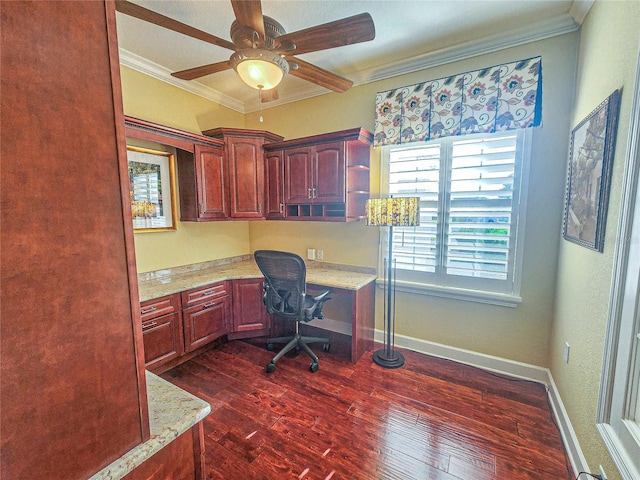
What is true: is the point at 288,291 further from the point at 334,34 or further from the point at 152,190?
the point at 334,34

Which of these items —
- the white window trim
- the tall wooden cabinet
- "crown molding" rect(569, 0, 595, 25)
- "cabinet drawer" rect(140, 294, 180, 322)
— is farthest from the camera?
"cabinet drawer" rect(140, 294, 180, 322)

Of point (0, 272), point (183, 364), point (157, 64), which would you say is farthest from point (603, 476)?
point (157, 64)

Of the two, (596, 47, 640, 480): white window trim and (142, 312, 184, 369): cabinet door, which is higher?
(596, 47, 640, 480): white window trim

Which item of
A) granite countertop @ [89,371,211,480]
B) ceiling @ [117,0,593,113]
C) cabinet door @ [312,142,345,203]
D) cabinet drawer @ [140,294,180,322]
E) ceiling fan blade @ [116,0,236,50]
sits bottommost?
cabinet drawer @ [140,294,180,322]

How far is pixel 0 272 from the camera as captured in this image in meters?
0.53

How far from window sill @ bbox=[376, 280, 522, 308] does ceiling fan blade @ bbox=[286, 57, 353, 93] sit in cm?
190

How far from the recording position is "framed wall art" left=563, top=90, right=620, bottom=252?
4.51ft

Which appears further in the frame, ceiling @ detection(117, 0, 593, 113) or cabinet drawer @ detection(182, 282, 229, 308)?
cabinet drawer @ detection(182, 282, 229, 308)

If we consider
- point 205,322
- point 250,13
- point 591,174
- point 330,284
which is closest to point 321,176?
point 330,284

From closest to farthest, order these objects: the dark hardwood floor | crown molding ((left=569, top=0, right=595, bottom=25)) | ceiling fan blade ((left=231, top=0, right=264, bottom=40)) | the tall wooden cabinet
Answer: the tall wooden cabinet < ceiling fan blade ((left=231, top=0, right=264, bottom=40)) < the dark hardwood floor < crown molding ((left=569, top=0, right=595, bottom=25))

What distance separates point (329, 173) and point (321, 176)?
0.10 m

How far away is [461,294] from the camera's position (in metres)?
2.56

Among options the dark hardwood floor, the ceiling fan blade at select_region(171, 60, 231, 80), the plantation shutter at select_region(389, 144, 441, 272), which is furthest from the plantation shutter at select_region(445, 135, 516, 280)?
the ceiling fan blade at select_region(171, 60, 231, 80)

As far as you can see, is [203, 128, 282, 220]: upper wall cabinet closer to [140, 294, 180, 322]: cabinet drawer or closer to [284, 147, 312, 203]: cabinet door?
[284, 147, 312, 203]: cabinet door
